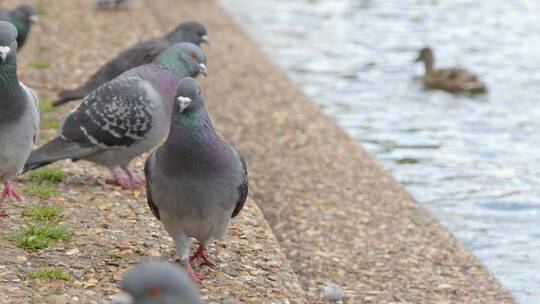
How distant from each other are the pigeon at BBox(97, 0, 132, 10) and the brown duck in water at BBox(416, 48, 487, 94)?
5476 mm

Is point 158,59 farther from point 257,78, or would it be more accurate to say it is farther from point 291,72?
point 291,72

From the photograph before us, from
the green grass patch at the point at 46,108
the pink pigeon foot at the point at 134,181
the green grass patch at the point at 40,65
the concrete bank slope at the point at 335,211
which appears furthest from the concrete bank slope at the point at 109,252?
the green grass patch at the point at 40,65

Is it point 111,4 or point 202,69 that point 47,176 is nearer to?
point 202,69

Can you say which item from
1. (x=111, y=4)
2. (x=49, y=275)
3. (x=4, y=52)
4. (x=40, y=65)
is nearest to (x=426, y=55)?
(x=111, y=4)

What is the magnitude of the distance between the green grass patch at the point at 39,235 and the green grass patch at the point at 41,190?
2.44 ft

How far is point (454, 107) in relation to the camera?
14.1 m

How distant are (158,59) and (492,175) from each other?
16.7 ft

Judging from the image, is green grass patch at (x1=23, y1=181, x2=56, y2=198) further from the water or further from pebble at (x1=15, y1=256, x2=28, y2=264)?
the water

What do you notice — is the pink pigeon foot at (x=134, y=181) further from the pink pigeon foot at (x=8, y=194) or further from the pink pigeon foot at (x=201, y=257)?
the pink pigeon foot at (x=201, y=257)

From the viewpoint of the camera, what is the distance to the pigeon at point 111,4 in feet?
55.3

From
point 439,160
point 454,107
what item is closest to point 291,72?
point 454,107

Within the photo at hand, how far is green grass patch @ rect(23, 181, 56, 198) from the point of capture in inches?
279

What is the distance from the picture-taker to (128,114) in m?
7.07

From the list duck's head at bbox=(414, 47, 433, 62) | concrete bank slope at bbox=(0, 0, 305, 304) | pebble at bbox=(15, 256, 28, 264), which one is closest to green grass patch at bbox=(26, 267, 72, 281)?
concrete bank slope at bbox=(0, 0, 305, 304)
